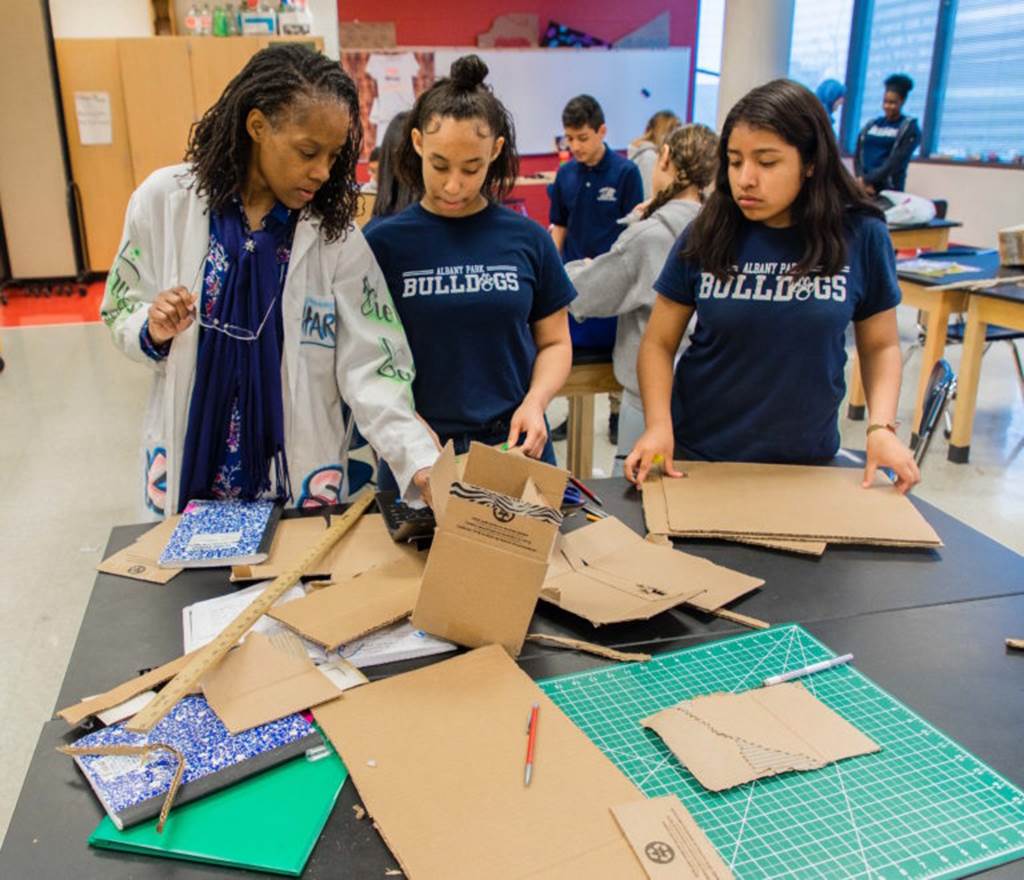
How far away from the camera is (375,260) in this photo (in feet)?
5.21

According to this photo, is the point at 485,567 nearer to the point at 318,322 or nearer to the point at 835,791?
the point at 835,791

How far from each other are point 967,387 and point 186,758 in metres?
3.76

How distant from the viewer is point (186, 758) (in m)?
0.93

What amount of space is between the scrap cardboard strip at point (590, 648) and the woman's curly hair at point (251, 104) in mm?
757

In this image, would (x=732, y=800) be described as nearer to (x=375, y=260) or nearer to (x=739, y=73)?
(x=375, y=260)

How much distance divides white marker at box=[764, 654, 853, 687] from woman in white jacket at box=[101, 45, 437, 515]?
23.5 inches

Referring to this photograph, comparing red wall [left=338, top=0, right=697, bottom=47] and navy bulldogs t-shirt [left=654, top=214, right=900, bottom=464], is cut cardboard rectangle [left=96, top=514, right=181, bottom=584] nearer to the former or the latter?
navy bulldogs t-shirt [left=654, top=214, right=900, bottom=464]

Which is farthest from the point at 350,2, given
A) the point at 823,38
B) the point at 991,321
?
the point at 991,321

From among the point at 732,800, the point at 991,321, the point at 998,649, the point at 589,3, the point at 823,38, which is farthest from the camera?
the point at 823,38

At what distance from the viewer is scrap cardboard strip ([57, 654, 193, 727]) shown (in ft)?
3.24

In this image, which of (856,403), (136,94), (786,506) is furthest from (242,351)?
(136,94)

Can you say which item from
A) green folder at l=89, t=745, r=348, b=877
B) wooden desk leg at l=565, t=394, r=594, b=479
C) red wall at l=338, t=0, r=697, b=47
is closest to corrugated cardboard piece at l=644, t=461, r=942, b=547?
green folder at l=89, t=745, r=348, b=877

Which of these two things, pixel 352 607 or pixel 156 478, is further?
pixel 156 478

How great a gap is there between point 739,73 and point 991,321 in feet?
14.3
